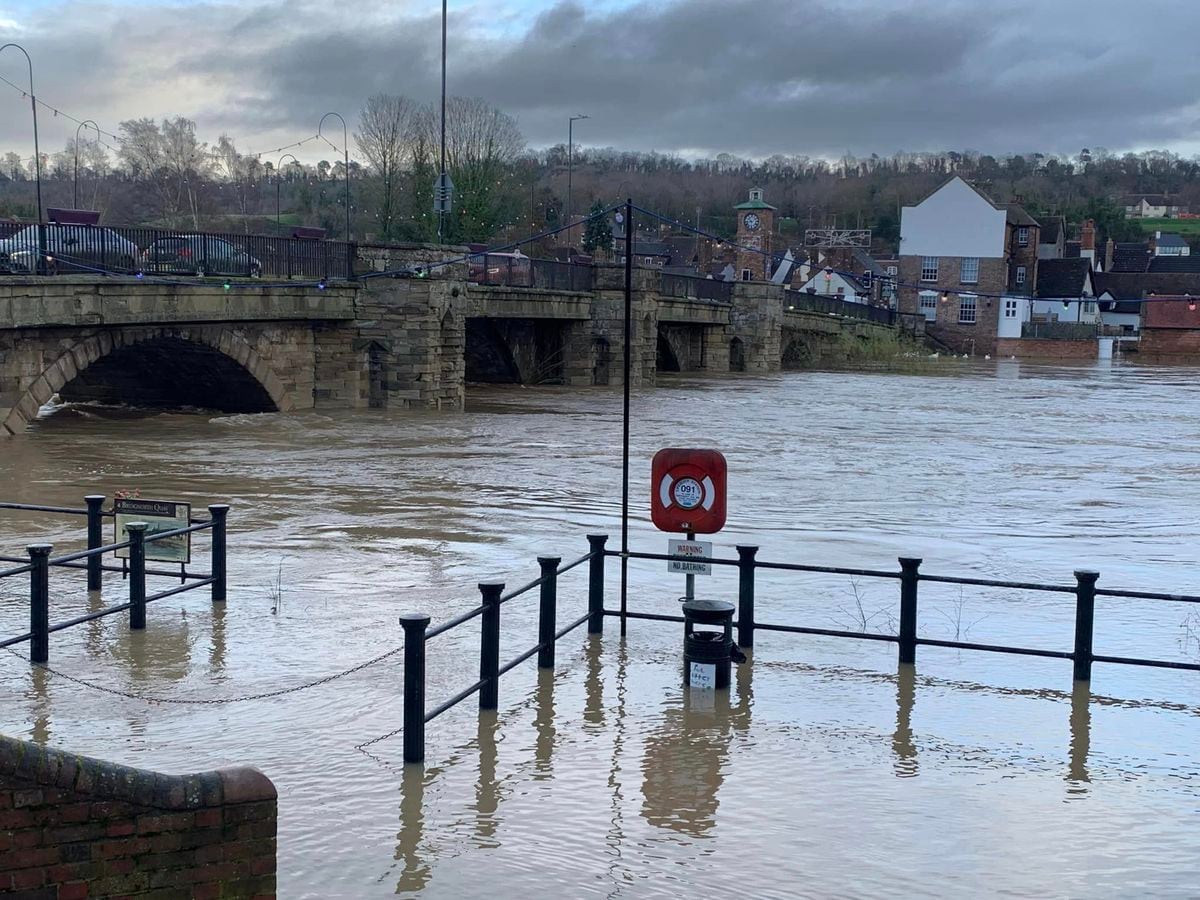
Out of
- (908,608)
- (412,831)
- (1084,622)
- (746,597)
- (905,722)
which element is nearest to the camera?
Result: (412,831)

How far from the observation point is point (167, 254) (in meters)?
29.2

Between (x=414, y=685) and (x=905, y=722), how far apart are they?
347 centimetres

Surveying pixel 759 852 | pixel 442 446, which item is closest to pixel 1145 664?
pixel 759 852

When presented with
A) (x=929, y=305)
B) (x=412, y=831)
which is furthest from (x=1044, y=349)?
(x=412, y=831)

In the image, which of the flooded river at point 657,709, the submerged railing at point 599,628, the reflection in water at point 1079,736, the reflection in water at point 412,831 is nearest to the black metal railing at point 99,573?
the flooded river at point 657,709

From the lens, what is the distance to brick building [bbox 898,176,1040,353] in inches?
3585

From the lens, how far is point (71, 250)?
26562 mm

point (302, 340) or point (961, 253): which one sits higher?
point (961, 253)

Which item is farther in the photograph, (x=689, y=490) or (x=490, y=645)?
(x=689, y=490)

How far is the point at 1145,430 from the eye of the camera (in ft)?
120

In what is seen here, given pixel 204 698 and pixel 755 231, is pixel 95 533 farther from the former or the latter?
pixel 755 231

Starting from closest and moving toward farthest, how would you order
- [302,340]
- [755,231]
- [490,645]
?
[490,645] → [302,340] → [755,231]

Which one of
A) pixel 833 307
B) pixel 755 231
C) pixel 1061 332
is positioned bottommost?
pixel 1061 332

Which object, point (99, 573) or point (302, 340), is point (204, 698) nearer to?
point (99, 573)
